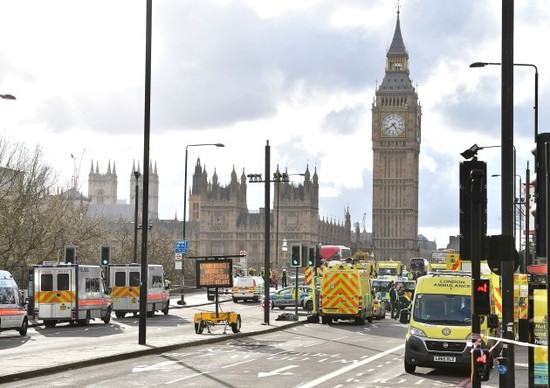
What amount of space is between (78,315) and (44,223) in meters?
17.9

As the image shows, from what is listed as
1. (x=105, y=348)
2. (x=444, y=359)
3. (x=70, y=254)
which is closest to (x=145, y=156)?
(x=105, y=348)

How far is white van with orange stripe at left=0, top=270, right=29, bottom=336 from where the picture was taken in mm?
37656

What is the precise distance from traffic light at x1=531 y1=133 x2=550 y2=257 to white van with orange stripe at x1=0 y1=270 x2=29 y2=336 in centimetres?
2902

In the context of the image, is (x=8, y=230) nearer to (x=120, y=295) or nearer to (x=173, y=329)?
(x=120, y=295)

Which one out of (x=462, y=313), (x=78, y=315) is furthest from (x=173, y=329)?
(x=462, y=313)

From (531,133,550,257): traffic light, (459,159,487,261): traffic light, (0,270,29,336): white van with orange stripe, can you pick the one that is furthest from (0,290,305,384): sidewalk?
(531,133,550,257): traffic light

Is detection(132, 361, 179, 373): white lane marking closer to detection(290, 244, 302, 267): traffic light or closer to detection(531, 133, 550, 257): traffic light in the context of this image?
detection(531, 133, 550, 257): traffic light

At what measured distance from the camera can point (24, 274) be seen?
61.9 meters

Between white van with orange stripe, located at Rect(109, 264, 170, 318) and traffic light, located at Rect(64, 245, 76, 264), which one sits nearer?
traffic light, located at Rect(64, 245, 76, 264)

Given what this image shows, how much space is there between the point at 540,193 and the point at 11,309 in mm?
30050

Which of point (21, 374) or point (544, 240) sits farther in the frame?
point (21, 374)

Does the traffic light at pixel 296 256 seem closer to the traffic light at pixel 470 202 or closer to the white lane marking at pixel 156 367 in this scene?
the white lane marking at pixel 156 367

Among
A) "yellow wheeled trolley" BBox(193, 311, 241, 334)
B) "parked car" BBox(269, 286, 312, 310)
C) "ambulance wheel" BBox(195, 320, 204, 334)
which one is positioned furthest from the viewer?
"parked car" BBox(269, 286, 312, 310)

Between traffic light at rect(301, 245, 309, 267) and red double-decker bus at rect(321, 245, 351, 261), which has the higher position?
red double-decker bus at rect(321, 245, 351, 261)
